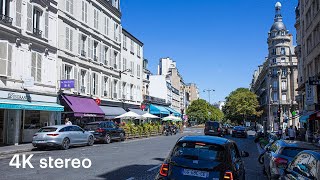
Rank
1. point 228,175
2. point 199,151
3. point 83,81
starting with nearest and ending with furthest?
point 228,175, point 199,151, point 83,81

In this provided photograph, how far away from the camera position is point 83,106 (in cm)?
3322

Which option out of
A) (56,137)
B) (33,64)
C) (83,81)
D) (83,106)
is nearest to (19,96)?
(33,64)

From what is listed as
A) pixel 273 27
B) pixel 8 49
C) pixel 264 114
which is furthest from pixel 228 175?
pixel 264 114

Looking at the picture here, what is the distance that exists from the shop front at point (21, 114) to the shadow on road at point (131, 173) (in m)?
11.5

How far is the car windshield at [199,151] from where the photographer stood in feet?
23.9

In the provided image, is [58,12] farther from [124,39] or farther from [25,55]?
[124,39]

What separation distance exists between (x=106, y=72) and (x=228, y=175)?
116ft

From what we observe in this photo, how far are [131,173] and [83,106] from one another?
21.6 meters

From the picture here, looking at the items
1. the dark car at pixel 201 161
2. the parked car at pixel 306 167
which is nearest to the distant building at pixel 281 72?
the parked car at pixel 306 167

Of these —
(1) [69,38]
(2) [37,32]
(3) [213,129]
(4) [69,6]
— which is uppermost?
(4) [69,6]

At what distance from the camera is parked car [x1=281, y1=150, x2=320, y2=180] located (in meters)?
6.06

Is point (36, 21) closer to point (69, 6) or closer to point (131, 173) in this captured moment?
point (69, 6)

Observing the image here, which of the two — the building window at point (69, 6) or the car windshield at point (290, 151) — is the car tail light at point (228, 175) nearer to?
the car windshield at point (290, 151)

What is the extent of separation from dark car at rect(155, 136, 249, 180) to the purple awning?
956 inches
